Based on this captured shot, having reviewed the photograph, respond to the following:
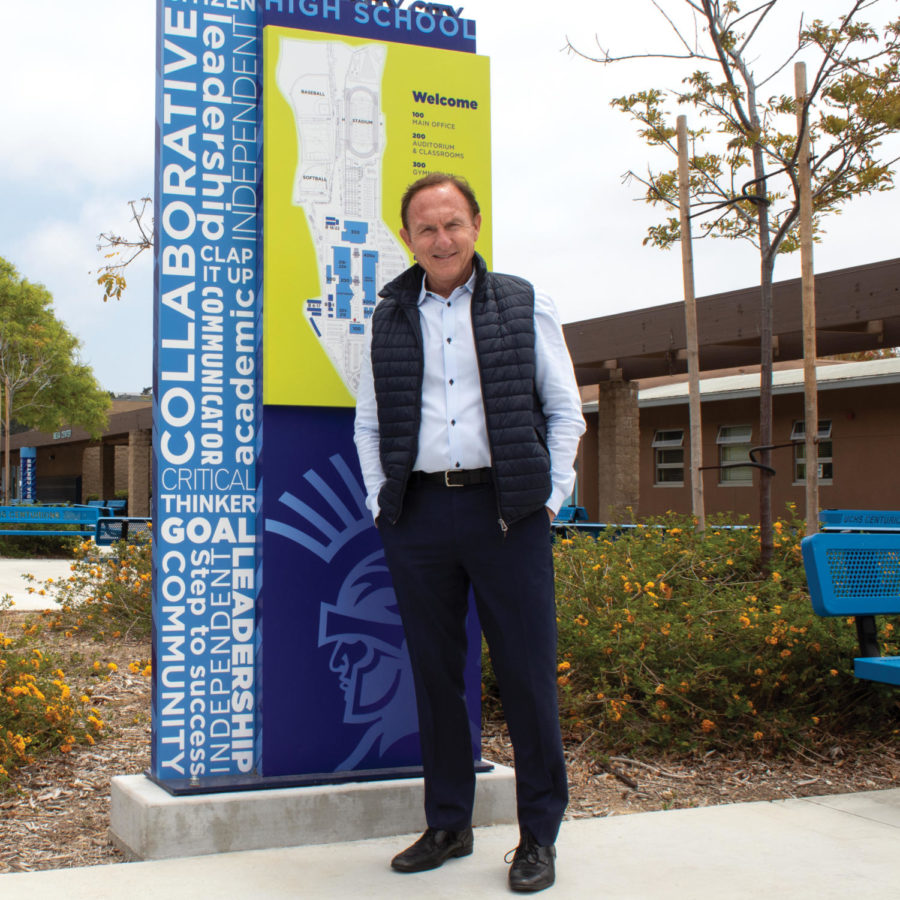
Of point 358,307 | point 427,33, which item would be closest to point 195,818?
point 358,307

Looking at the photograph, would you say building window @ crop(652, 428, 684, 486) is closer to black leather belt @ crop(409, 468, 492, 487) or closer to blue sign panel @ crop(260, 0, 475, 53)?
blue sign panel @ crop(260, 0, 475, 53)

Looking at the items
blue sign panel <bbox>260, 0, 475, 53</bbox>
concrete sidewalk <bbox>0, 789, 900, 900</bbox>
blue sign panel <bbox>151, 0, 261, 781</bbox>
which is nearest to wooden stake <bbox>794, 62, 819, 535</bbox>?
concrete sidewalk <bbox>0, 789, 900, 900</bbox>

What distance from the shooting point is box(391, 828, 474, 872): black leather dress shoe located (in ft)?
10.6

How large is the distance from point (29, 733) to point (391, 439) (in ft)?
8.00

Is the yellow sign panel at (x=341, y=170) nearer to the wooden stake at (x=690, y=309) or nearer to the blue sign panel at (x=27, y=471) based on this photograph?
the wooden stake at (x=690, y=309)

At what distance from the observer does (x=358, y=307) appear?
3.72 metres

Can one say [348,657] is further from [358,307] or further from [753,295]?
[753,295]

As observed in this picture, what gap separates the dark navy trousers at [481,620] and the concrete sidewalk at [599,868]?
0.72ft

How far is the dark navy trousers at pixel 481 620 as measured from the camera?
3188 mm

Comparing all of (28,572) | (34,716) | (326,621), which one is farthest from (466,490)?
(28,572)

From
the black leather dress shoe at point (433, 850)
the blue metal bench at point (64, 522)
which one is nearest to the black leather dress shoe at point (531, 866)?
the black leather dress shoe at point (433, 850)

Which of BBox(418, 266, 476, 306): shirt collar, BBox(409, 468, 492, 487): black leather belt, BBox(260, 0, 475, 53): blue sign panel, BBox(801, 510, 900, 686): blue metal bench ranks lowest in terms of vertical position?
BBox(801, 510, 900, 686): blue metal bench

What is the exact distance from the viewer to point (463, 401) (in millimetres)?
3223

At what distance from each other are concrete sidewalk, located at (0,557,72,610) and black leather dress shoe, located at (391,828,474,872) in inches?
257
